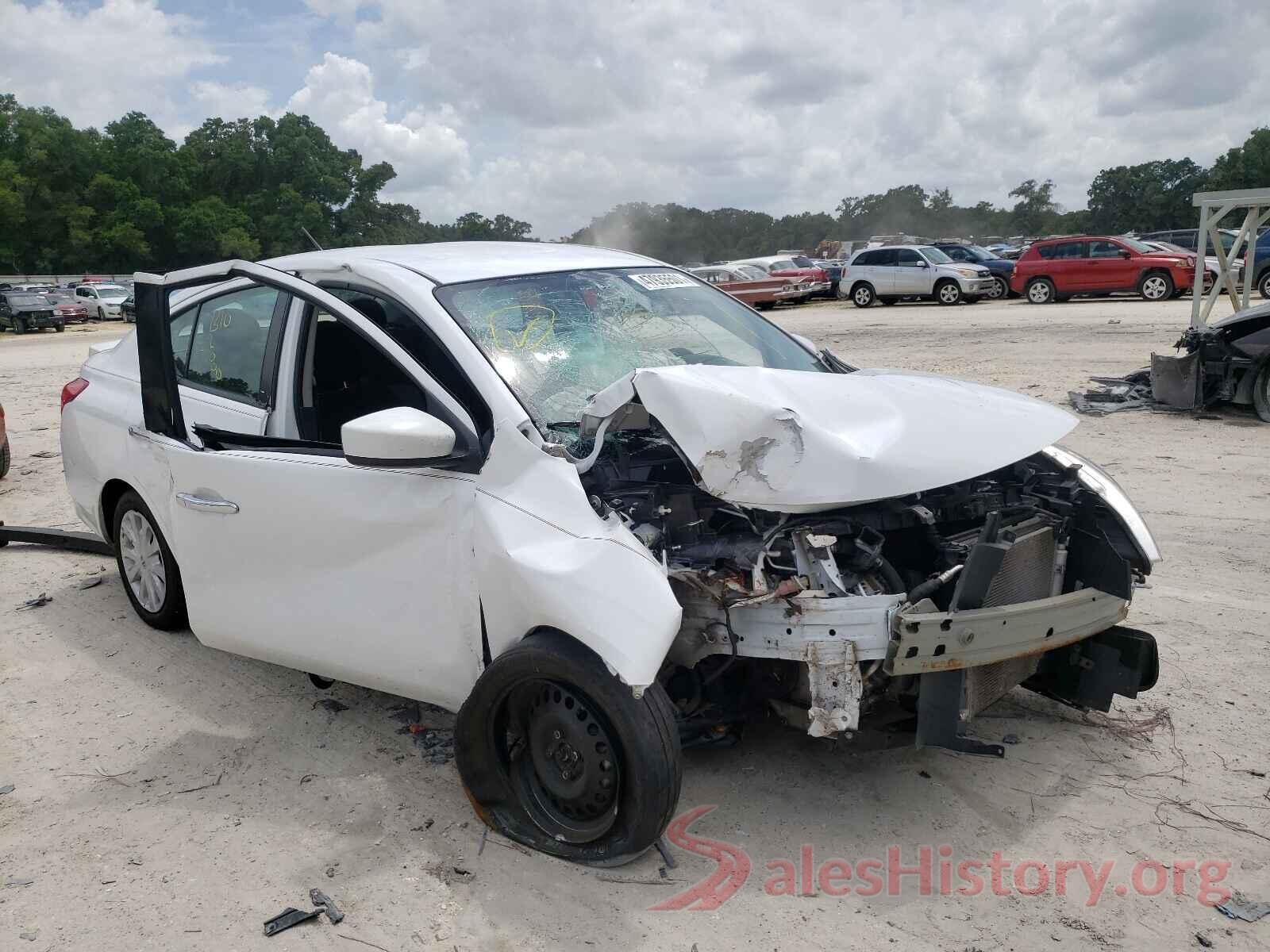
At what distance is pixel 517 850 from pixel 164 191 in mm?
76437

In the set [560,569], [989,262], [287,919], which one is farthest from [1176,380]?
[989,262]

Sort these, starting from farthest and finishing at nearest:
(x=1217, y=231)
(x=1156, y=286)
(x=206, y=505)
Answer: (x=1156, y=286)
(x=1217, y=231)
(x=206, y=505)

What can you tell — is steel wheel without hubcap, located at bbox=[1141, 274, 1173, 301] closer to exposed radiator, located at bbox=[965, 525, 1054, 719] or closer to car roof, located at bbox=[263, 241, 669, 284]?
car roof, located at bbox=[263, 241, 669, 284]

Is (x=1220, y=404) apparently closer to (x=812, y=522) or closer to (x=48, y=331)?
(x=812, y=522)

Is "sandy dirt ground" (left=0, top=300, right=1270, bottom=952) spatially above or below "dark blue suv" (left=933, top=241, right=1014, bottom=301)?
below

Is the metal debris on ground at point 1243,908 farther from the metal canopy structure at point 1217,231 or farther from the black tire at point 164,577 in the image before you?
the metal canopy structure at point 1217,231

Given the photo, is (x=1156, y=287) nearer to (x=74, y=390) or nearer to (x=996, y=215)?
(x=74, y=390)

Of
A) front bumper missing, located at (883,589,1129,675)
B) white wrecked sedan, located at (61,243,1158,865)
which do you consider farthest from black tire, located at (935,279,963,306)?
front bumper missing, located at (883,589,1129,675)

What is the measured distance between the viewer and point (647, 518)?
3.28 meters

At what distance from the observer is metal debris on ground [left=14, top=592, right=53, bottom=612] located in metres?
5.77

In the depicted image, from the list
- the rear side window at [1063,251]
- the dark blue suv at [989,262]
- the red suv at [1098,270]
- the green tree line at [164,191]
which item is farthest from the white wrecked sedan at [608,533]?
the green tree line at [164,191]

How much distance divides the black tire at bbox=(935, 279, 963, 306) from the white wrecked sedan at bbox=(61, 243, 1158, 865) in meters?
23.6

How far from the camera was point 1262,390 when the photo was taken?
9.65 m

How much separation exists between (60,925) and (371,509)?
1.52 meters
